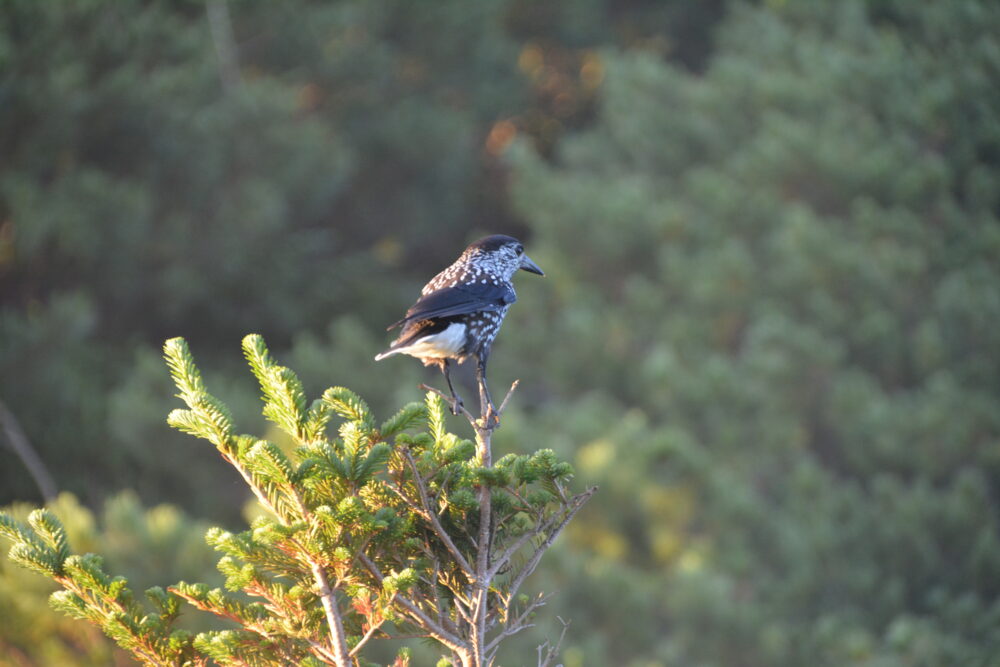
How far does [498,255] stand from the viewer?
4.31 metres

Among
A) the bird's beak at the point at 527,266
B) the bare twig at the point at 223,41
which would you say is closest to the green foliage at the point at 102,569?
the bird's beak at the point at 527,266

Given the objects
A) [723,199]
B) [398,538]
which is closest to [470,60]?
[723,199]

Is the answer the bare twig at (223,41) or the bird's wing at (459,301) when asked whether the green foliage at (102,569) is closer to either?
the bird's wing at (459,301)

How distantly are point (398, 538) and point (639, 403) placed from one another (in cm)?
844

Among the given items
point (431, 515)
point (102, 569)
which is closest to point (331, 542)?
point (431, 515)

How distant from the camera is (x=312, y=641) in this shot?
242cm

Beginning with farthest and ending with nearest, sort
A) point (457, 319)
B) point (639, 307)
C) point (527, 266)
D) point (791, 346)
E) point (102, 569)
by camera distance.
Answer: point (639, 307)
point (791, 346)
point (102, 569)
point (527, 266)
point (457, 319)

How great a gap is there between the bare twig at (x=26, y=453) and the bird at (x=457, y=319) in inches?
271

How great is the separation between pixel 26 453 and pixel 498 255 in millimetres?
7311

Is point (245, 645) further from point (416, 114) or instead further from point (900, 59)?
point (416, 114)

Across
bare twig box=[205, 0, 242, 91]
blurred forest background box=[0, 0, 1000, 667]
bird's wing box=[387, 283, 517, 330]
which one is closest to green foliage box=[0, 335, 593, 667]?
bird's wing box=[387, 283, 517, 330]

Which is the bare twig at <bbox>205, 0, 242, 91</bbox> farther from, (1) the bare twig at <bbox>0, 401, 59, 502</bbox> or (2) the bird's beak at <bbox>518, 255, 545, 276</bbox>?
(2) the bird's beak at <bbox>518, 255, 545, 276</bbox>

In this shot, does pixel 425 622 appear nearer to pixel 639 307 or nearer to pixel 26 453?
pixel 26 453

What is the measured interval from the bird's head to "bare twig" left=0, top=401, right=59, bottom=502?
6600 millimetres
